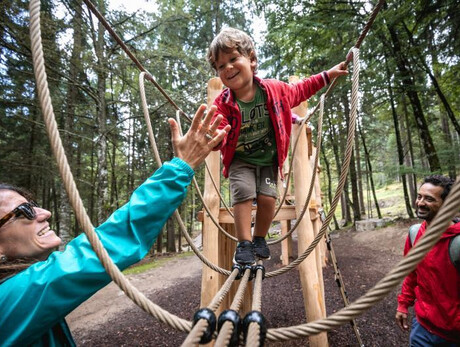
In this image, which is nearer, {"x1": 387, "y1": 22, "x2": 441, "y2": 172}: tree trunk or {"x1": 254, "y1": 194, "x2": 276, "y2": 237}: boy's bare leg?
{"x1": 254, "y1": 194, "x2": 276, "y2": 237}: boy's bare leg

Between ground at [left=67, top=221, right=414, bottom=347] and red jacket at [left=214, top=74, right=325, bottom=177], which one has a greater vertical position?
red jacket at [left=214, top=74, right=325, bottom=177]

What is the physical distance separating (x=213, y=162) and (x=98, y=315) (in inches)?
130

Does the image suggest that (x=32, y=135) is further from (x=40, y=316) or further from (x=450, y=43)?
(x=450, y=43)

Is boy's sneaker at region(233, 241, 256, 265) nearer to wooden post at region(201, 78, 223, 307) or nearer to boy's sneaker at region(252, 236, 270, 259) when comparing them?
boy's sneaker at region(252, 236, 270, 259)

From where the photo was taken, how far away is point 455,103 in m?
7.21

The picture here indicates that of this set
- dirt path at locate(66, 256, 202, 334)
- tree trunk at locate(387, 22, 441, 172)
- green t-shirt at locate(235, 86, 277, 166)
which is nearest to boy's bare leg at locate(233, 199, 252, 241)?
green t-shirt at locate(235, 86, 277, 166)

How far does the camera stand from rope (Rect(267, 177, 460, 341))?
43 cm

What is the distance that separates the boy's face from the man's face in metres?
1.35

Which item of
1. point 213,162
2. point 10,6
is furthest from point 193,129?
point 10,6

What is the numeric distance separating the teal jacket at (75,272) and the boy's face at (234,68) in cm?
100

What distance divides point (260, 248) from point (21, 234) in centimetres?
119

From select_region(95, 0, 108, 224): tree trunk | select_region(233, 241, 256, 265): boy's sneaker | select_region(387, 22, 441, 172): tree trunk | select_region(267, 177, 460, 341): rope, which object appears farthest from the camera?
select_region(95, 0, 108, 224): tree trunk

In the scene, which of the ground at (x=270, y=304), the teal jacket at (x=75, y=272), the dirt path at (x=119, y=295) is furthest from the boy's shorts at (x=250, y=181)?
the dirt path at (x=119, y=295)

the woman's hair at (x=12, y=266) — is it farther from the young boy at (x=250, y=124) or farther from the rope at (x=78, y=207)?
the young boy at (x=250, y=124)
